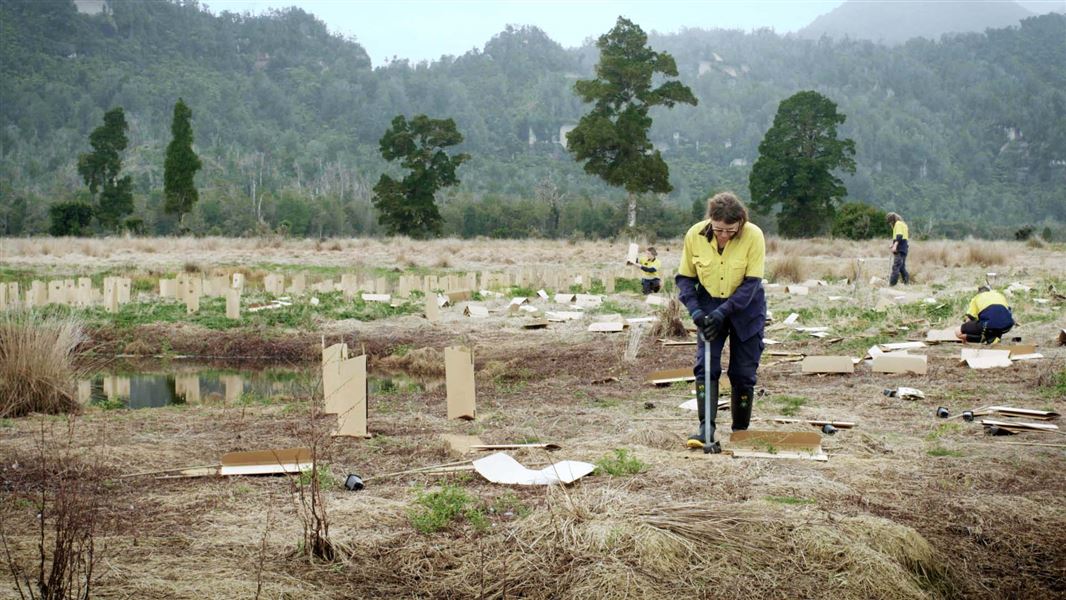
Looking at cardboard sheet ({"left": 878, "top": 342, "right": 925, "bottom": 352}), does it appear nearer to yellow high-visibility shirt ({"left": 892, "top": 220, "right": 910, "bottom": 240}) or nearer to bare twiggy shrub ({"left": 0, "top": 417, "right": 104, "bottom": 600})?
yellow high-visibility shirt ({"left": 892, "top": 220, "right": 910, "bottom": 240})

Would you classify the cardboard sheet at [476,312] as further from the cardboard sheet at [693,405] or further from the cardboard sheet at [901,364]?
the cardboard sheet at [693,405]

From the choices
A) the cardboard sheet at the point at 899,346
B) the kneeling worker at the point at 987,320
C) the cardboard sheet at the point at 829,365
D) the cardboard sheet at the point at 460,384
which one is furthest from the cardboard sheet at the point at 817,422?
the kneeling worker at the point at 987,320

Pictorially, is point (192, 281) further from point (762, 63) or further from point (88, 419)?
point (762, 63)

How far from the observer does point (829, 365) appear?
10.1 m

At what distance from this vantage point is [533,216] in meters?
59.8

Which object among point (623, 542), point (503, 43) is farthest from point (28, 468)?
point (503, 43)

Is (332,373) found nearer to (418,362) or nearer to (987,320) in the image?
(418,362)

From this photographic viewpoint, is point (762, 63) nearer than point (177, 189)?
No

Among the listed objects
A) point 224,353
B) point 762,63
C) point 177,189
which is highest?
point 762,63

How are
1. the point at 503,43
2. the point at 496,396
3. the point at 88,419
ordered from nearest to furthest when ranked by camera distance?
the point at 88,419 < the point at 496,396 < the point at 503,43

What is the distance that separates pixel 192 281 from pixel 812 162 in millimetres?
30473

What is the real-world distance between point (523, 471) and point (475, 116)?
111478 mm

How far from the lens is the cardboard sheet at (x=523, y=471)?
5.36 metres

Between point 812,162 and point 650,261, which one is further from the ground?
point 812,162
